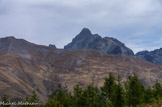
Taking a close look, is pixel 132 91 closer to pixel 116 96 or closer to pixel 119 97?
pixel 119 97

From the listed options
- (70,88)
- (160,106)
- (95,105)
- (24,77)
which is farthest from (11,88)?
(160,106)

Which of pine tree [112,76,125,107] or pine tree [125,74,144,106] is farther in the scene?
pine tree [125,74,144,106]

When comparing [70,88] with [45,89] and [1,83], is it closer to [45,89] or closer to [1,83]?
[45,89]

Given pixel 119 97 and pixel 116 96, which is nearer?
pixel 116 96

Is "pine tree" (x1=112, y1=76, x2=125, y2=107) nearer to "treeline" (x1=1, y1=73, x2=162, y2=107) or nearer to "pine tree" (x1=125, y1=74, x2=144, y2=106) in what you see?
"treeline" (x1=1, y1=73, x2=162, y2=107)

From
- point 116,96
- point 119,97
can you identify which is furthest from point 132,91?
point 116,96

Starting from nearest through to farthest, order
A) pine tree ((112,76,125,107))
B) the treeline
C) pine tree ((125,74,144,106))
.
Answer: pine tree ((112,76,125,107)) → the treeline → pine tree ((125,74,144,106))

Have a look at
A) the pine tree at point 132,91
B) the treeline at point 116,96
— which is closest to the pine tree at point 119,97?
the treeline at point 116,96

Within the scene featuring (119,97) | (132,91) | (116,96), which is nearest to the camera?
(116,96)

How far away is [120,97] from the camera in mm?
47094

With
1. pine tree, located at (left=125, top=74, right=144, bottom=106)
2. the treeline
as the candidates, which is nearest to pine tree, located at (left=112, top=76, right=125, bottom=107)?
the treeline

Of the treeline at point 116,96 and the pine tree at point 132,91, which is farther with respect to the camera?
the pine tree at point 132,91

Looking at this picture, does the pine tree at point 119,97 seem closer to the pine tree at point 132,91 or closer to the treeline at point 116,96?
the treeline at point 116,96

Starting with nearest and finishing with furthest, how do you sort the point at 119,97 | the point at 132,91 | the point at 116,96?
the point at 116,96
the point at 119,97
the point at 132,91
